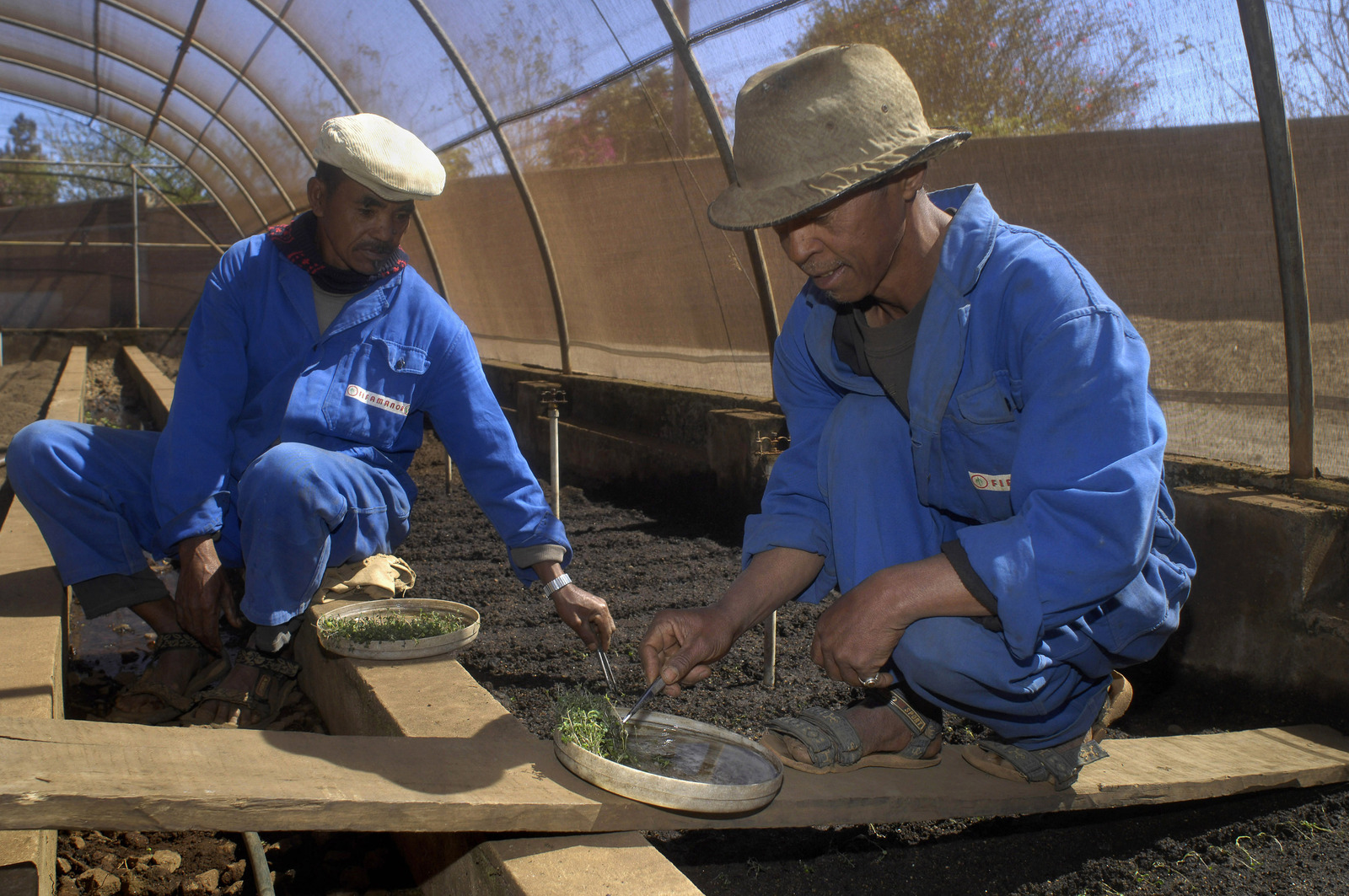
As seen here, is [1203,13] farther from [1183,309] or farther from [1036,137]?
[1183,309]

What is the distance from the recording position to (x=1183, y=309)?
285 centimetres

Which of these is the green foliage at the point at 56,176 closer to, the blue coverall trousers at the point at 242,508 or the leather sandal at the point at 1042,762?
the blue coverall trousers at the point at 242,508

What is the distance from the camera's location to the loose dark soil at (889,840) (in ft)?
5.75

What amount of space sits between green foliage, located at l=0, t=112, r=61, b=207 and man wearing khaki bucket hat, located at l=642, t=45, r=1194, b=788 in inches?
693

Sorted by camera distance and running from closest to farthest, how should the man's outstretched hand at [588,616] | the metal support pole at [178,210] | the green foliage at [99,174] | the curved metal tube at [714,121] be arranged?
the man's outstretched hand at [588,616], the curved metal tube at [714,121], the metal support pole at [178,210], the green foliage at [99,174]

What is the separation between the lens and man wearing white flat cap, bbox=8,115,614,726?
2238 mm

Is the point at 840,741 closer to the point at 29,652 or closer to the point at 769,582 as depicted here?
the point at 769,582

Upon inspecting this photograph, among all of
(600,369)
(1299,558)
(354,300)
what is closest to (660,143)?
(600,369)

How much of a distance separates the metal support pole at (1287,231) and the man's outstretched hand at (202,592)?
2755 mm

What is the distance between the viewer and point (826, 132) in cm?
145

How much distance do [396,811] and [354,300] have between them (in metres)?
1.50

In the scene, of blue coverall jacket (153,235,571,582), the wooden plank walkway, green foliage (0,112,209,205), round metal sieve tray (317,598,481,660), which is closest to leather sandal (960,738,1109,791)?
blue coverall jacket (153,235,571,582)

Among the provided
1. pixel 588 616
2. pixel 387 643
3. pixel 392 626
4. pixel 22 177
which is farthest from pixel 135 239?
pixel 588 616

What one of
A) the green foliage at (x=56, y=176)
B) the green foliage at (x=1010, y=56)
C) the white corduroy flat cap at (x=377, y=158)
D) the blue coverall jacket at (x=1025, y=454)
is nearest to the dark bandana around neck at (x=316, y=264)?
the white corduroy flat cap at (x=377, y=158)
